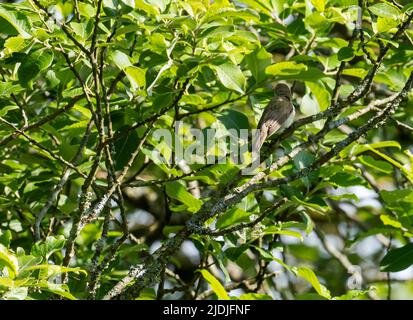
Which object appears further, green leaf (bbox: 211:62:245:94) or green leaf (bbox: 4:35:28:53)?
green leaf (bbox: 211:62:245:94)

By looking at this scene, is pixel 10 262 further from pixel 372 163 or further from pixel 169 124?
pixel 372 163

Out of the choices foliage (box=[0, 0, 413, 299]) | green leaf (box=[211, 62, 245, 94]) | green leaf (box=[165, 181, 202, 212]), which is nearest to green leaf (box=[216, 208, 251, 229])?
foliage (box=[0, 0, 413, 299])

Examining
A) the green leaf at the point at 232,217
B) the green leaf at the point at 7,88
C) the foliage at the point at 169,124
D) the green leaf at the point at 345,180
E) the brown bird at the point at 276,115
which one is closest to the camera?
the foliage at the point at 169,124

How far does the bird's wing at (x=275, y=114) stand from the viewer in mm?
4766

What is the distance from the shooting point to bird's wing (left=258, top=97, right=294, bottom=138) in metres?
4.77

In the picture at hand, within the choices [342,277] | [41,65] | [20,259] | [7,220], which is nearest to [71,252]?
[20,259]

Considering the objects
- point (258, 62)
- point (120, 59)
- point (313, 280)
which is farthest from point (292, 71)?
point (313, 280)

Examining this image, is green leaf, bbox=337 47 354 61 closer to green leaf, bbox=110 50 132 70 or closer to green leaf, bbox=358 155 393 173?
green leaf, bbox=358 155 393 173

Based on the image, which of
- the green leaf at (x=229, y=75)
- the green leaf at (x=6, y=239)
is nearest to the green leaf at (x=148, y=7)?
the green leaf at (x=229, y=75)

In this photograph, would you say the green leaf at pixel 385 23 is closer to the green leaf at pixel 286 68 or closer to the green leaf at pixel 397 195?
the green leaf at pixel 286 68

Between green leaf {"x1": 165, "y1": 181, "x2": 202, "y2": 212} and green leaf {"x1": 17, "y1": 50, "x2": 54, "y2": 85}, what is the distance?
889 millimetres

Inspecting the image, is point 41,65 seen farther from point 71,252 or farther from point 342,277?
point 342,277

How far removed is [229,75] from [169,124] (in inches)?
31.7

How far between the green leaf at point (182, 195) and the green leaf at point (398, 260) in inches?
41.4
